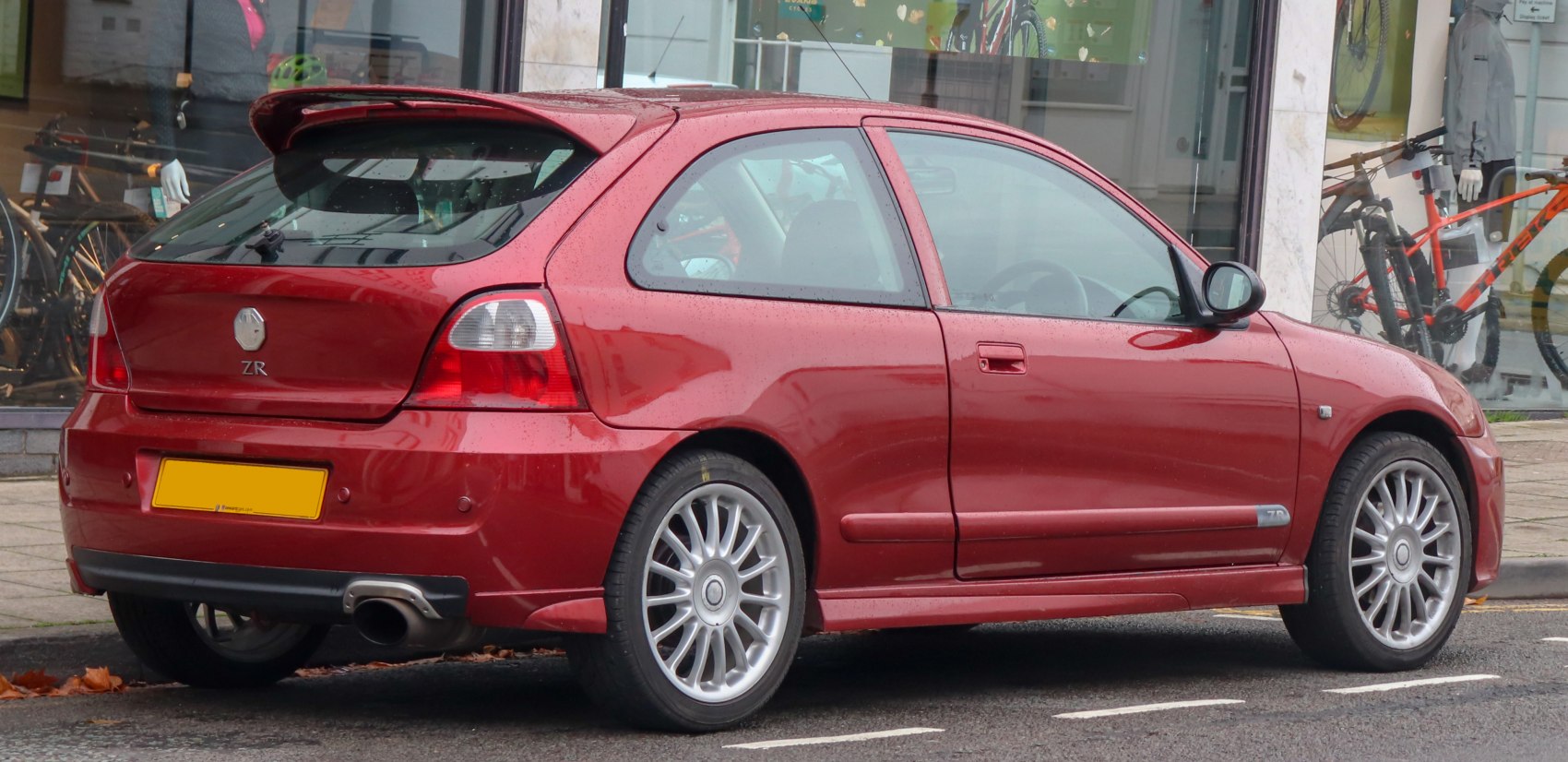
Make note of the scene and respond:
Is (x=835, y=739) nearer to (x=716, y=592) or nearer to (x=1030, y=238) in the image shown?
(x=716, y=592)

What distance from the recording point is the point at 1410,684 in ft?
20.6

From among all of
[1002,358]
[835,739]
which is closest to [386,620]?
[835,739]

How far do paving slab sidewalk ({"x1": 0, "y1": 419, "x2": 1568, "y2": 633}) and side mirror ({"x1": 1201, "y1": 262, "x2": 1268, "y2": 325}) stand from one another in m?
3.17

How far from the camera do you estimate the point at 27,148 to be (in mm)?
9789

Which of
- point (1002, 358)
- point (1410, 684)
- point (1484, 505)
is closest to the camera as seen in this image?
point (1002, 358)

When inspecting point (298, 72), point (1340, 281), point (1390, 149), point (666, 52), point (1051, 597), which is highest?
point (666, 52)

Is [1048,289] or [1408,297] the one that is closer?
[1048,289]

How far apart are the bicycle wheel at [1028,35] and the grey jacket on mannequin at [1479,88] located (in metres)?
3.29

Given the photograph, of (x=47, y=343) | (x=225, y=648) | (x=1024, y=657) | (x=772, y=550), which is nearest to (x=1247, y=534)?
(x=1024, y=657)

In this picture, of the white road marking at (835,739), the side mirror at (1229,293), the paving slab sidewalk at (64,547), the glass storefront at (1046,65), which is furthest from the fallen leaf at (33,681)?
the glass storefront at (1046,65)

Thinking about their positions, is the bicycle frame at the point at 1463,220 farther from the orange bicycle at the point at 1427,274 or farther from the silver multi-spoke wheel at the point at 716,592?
the silver multi-spoke wheel at the point at 716,592

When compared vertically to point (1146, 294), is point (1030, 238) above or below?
above

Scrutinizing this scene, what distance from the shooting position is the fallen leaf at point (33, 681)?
557 centimetres

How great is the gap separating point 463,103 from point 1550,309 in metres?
11.9
